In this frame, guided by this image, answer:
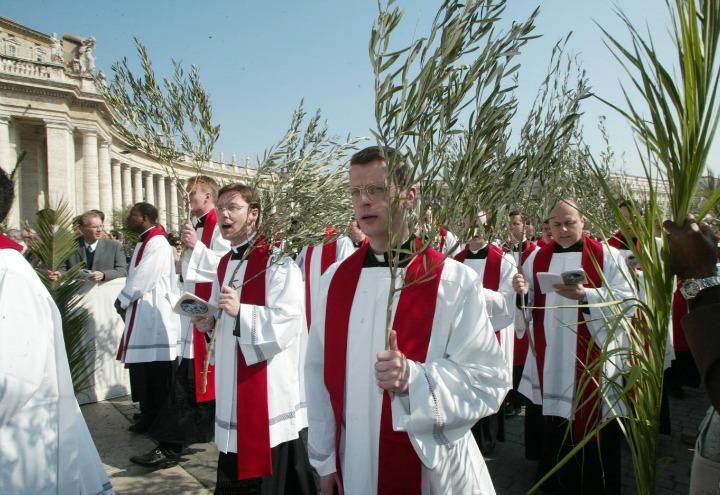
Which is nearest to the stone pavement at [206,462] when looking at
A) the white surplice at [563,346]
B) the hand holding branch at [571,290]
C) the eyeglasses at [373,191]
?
the white surplice at [563,346]

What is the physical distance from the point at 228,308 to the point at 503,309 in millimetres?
2557

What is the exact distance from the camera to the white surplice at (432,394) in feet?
6.25

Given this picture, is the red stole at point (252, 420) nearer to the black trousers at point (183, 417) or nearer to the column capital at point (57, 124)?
the black trousers at point (183, 417)

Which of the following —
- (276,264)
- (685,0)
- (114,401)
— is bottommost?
(114,401)

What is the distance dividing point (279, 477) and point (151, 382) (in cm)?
277

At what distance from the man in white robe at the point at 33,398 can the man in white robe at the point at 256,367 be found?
54.0 inches

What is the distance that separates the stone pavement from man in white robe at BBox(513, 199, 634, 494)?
40 cm

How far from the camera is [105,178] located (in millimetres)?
44031

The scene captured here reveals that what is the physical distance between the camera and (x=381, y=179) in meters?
2.16

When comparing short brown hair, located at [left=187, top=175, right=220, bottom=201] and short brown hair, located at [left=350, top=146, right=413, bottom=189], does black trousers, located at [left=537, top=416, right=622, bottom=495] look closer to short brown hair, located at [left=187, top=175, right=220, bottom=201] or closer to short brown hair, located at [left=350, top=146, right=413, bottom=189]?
short brown hair, located at [left=350, top=146, right=413, bottom=189]

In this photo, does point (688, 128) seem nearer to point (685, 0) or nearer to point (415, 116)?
point (685, 0)

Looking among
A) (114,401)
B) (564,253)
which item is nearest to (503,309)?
(564,253)

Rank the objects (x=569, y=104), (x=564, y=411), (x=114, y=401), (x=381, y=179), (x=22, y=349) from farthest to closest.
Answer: (x=114, y=401) → (x=564, y=411) → (x=569, y=104) → (x=381, y=179) → (x=22, y=349)

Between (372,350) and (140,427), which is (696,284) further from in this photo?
(140,427)
